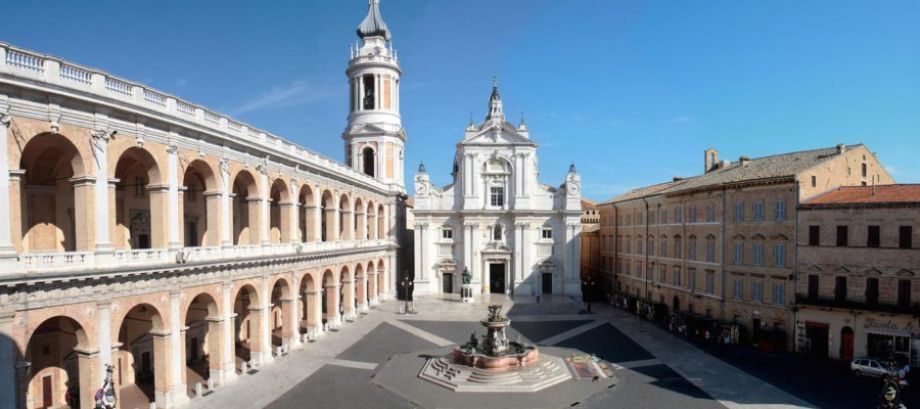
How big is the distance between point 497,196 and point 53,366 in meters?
40.0

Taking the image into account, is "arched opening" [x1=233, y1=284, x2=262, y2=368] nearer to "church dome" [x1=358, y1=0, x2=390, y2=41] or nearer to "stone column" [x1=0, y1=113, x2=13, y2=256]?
"stone column" [x1=0, y1=113, x2=13, y2=256]

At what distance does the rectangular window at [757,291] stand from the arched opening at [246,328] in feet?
100

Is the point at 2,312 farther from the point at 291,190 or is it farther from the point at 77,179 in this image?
the point at 291,190

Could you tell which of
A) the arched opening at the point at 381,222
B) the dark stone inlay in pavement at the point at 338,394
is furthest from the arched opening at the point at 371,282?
the dark stone inlay in pavement at the point at 338,394

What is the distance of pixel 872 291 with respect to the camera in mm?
28625

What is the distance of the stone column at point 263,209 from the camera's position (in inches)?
1130

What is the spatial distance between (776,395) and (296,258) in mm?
26641

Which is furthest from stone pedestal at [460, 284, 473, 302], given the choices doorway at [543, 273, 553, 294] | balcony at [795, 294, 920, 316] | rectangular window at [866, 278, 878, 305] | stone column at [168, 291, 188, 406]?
rectangular window at [866, 278, 878, 305]

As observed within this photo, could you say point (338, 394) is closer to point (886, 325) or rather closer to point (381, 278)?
point (381, 278)

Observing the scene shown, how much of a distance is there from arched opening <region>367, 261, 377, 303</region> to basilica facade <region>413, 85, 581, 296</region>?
208 inches

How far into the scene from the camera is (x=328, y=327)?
3766cm

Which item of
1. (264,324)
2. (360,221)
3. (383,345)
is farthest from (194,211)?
(360,221)

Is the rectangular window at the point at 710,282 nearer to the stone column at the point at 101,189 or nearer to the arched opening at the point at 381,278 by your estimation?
the arched opening at the point at 381,278

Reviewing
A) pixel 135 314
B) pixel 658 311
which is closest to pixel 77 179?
pixel 135 314
